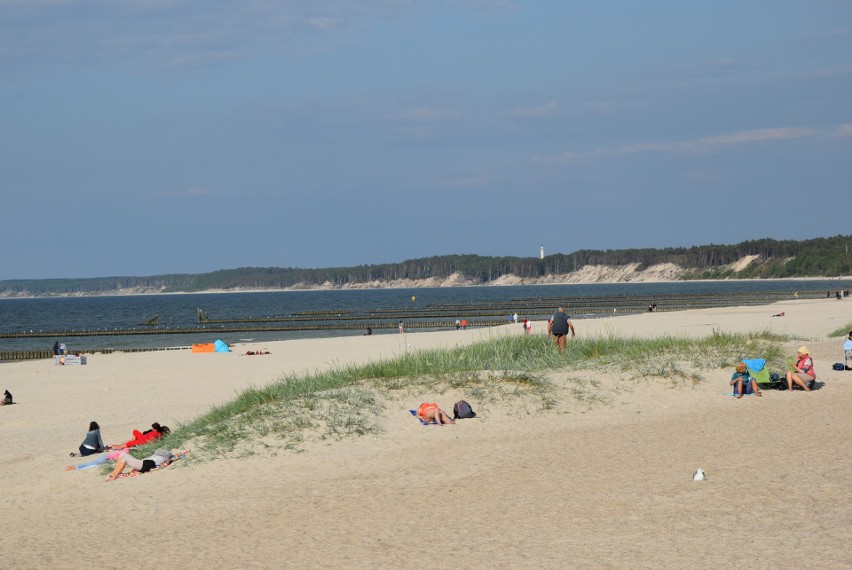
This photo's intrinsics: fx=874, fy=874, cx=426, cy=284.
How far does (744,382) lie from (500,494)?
8694 mm

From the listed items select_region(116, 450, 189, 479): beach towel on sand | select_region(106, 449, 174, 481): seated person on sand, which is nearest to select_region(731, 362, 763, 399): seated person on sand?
select_region(116, 450, 189, 479): beach towel on sand

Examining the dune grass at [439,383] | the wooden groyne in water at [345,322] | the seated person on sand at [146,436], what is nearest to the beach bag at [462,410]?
the dune grass at [439,383]

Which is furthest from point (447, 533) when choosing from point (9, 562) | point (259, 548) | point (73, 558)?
point (9, 562)

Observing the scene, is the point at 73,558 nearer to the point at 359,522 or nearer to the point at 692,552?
the point at 359,522

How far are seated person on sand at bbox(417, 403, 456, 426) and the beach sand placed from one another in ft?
0.89

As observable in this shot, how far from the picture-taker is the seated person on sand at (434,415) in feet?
52.6

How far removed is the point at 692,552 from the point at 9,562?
763 cm

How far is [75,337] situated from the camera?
70.4 m

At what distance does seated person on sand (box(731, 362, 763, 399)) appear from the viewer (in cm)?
1830

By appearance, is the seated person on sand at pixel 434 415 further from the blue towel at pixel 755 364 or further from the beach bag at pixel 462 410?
the blue towel at pixel 755 364

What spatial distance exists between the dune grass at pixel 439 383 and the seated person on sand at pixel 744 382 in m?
1.02

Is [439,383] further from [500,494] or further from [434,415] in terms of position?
[500,494]

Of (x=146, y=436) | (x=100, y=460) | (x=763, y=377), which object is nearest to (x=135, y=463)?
(x=100, y=460)

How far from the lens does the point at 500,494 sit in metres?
11.8
